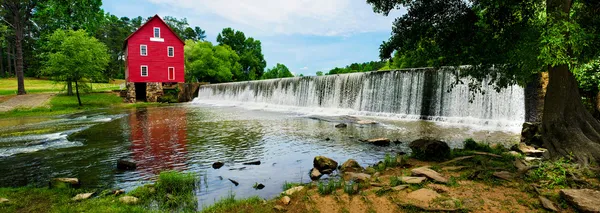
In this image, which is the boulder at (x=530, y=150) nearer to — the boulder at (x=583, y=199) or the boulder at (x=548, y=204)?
the boulder at (x=583, y=199)

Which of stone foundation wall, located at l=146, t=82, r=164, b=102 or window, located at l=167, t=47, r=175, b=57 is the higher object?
window, located at l=167, t=47, r=175, b=57

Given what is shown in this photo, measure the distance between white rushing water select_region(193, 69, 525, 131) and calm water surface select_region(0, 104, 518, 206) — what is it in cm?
267

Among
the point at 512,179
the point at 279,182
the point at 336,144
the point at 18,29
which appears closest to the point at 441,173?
the point at 512,179

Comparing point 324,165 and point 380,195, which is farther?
point 324,165

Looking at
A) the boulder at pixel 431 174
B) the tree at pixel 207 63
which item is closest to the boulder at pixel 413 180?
the boulder at pixel 431 174

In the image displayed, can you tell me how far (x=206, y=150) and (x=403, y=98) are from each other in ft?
47.5

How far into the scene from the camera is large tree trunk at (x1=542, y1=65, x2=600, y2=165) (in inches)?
256

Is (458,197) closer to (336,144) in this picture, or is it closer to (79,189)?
(336,144)

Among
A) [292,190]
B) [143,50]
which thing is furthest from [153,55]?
[292,190]

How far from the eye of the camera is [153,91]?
1660 inches

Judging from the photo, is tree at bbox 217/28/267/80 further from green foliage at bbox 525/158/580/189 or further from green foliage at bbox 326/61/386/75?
green foliage at bbox 525/158/580/189

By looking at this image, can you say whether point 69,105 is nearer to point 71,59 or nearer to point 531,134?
point 71,59

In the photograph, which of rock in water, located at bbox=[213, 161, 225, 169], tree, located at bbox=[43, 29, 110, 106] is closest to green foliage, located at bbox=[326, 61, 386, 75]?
tree, located at bbox=[43, 29, 110, 106]

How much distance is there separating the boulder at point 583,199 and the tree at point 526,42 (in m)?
1.78
